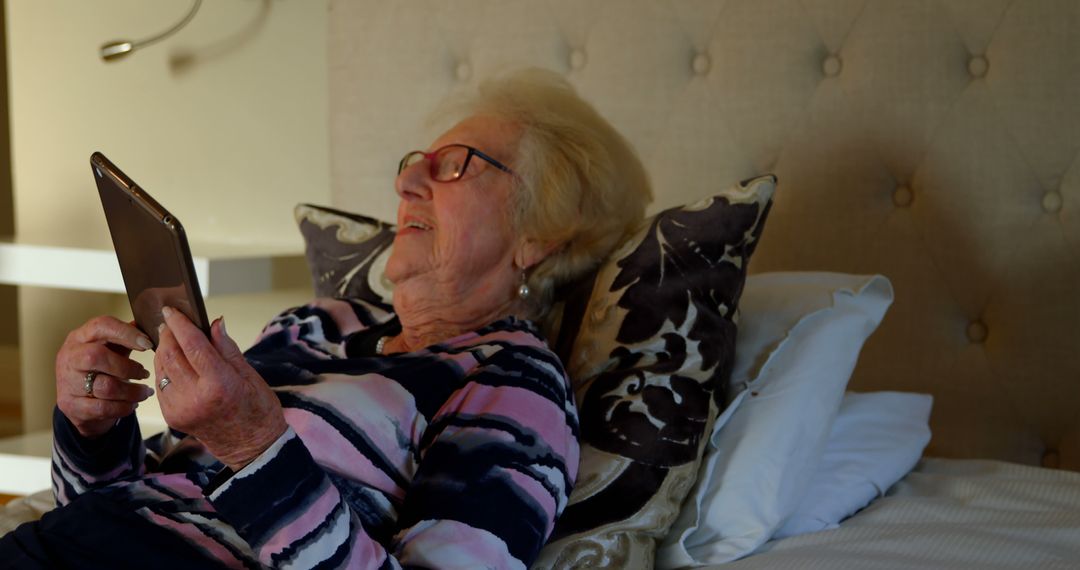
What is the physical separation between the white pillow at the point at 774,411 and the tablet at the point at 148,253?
60cm

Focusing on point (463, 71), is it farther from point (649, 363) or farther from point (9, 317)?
point (9, 317)

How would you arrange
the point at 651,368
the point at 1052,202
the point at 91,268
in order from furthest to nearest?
the point at 91,268
the point at 1052,202
the point at 651,368

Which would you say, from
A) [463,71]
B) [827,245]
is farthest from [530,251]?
[463,71]

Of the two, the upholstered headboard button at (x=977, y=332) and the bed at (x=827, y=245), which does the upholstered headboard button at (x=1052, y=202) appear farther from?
the upholstered headboard button at (x=977, y=332)

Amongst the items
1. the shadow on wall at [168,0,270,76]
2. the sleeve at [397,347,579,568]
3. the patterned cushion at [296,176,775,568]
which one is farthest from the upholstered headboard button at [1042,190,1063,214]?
the shadow on wall at [168,0,270,76]

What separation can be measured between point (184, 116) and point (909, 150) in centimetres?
155

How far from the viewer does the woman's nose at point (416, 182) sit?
1357mm

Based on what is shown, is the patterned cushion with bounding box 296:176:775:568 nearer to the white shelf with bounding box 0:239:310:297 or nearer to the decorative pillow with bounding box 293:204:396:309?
the decorative pillow with bounding box 293:204:396:309

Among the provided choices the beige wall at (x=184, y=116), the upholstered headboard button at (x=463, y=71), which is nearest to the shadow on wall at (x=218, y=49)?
the beige wall at (x=184, y=116)

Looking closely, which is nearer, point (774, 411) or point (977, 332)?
point (774, 411)

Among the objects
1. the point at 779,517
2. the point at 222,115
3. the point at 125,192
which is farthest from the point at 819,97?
the point at 222,115

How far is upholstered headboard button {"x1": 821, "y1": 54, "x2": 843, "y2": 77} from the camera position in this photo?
1645 millimetres

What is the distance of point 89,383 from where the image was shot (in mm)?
1090

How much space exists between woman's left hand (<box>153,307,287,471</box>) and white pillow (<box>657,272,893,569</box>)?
53cm
